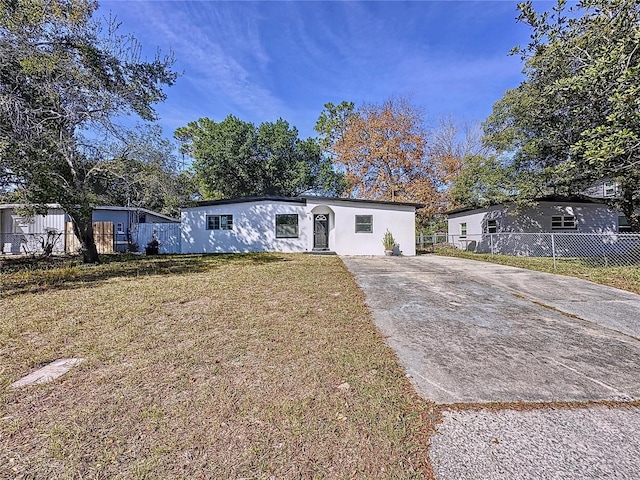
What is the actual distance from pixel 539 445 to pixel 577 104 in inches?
470

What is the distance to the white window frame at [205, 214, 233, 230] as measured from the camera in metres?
15.1

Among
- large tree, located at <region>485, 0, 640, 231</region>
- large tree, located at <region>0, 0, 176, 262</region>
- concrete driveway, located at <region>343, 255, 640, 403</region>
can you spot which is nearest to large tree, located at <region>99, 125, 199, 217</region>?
large tree, located at <region>0, 0, 176, 262</region>

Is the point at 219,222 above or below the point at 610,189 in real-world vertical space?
below

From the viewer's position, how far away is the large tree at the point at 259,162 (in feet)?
72.9

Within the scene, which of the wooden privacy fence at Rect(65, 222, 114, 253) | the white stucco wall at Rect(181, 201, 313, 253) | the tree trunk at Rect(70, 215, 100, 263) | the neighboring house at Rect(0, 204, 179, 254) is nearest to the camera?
the tree trunk at Rect(70, 215, 100, 263)

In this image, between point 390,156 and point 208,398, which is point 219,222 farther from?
point 208,398

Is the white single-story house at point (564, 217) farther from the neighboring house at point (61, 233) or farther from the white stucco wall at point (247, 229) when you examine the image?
the neighboring house at point (61, 233)

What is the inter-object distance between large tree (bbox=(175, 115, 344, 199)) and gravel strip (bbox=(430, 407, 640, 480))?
2136 centimetres

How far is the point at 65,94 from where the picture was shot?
30.8 feet

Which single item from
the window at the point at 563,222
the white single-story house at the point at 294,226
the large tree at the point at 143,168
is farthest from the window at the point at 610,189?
the large tree at the point at 143,168

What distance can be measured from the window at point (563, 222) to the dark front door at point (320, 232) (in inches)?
448

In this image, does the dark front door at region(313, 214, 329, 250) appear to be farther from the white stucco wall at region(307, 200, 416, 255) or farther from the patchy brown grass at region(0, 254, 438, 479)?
the patchy brown grass at region(0, 254, 438, 479)

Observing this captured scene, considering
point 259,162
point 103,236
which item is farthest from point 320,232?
point 103,236

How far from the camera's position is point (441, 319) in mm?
4266
